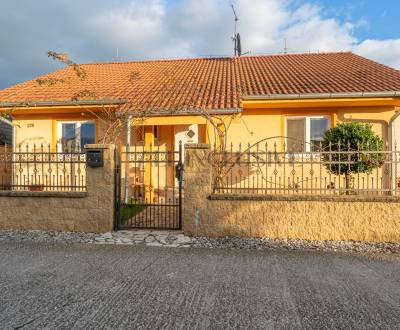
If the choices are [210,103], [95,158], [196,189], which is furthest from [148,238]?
[210,103]

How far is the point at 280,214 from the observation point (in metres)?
5.91

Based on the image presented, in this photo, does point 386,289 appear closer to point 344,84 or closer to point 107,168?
point 107,168

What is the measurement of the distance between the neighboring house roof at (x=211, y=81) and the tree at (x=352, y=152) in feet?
9.77

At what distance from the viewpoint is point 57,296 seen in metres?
3.56

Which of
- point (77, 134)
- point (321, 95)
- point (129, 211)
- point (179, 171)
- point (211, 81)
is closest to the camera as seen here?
point (179, 171)

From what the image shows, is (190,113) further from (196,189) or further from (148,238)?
(148,238)

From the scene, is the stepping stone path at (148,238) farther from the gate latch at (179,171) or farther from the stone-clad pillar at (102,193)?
the gate latch at (179,171)

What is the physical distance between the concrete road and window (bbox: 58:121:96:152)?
638cm

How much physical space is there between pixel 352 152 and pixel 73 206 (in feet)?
18.2

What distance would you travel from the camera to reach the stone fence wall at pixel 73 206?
630 cm

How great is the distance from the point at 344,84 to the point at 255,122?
306 cm

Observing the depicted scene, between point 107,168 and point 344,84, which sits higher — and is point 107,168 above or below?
below

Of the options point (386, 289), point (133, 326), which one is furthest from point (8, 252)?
point (386, 289)

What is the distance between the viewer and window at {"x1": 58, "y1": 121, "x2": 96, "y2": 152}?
1124 centimetres
